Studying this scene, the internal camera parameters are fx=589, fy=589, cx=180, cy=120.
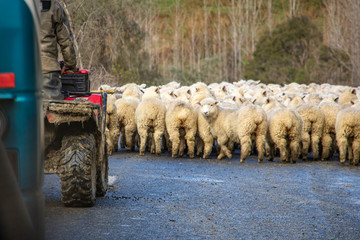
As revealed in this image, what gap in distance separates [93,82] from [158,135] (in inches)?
492

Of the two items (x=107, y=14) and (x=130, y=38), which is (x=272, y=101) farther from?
(x=130, y=38)

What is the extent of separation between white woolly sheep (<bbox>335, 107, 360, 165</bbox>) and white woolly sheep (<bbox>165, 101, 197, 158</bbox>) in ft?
10.5

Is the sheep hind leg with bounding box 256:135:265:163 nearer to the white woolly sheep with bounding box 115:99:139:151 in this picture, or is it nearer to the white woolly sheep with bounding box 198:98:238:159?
the white woolly sheep with bounding box 198:98:238:159

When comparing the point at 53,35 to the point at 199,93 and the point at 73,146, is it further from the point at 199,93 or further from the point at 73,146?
the point at 199,93

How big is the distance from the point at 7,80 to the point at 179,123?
410 inches

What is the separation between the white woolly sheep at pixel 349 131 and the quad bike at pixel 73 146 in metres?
7.33

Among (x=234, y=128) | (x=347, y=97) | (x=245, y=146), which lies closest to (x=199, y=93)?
(x=234, y=128)

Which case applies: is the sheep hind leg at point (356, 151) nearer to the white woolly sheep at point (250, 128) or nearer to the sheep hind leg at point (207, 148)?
the white woolly sheep at point (250, 128)

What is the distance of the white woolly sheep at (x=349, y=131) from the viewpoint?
12.5m

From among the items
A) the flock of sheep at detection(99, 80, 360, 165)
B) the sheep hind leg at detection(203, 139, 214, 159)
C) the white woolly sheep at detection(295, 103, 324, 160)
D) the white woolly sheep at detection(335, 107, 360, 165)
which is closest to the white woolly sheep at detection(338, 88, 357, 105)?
the flock of sheep at detection(99, 80, 360, 165)

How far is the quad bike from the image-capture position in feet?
20.0

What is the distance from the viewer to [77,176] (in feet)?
20.7

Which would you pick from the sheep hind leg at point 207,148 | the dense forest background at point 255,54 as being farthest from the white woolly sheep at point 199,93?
the dense forest background at point 255,54

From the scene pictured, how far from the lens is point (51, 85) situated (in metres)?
6.55
